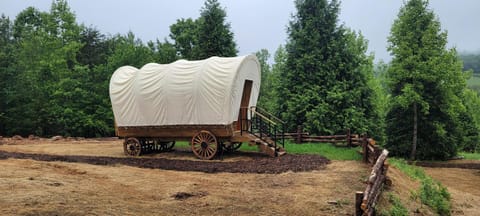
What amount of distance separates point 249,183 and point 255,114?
697 centimetres

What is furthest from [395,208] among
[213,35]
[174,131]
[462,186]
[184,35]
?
[184,35]

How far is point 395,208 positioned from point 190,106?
8.60m

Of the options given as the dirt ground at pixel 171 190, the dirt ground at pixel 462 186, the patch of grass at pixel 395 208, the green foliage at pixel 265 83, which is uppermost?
the green foliage at pixel 265 83

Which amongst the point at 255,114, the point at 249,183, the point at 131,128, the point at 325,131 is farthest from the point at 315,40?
the point at 249,183

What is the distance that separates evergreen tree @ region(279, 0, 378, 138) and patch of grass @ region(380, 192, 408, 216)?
1366 cm

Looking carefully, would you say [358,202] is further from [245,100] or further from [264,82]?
[264,82]

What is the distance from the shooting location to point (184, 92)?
1466 centimetres

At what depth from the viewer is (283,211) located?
732 cm

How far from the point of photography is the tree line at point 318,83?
75.6 ft

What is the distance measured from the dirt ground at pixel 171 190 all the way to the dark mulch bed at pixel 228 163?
15.2 inches

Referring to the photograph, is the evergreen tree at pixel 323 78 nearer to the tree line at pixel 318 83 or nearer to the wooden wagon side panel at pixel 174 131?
the tree line at pixel 318 83

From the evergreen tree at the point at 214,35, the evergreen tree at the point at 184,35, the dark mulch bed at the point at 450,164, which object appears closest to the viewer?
the dark mulch bed at the point at 450,164

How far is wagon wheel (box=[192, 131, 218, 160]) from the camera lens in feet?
48.0

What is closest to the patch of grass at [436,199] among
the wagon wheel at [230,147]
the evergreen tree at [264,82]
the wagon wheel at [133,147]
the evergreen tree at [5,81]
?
the wagon wheel at [230,147]
